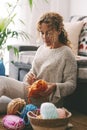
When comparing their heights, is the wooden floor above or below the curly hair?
below

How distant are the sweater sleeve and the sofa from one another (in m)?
0.07

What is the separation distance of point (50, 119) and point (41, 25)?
78 cm

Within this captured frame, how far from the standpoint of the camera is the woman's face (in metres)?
2.37

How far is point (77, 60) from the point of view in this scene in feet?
8.02

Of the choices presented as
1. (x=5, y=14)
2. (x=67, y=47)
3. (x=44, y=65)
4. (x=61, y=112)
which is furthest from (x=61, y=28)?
(x=5, y=14)

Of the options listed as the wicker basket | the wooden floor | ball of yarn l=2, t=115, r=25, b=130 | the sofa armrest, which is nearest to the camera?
the wicker basket

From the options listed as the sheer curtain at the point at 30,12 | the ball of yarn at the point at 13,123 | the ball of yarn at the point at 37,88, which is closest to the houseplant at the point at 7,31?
the sheer curtain at the point at 30,12

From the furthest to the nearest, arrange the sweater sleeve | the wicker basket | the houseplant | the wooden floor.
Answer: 1. the houseplant
2. the sweater sleeve
3. the wooden floor
4. the wicker basket

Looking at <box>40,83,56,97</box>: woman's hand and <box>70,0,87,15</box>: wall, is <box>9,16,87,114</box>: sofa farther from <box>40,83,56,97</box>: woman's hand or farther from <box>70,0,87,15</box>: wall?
<box>70,0,87,15</box>: wall

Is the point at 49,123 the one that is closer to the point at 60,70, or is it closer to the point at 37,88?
the point at 37,88

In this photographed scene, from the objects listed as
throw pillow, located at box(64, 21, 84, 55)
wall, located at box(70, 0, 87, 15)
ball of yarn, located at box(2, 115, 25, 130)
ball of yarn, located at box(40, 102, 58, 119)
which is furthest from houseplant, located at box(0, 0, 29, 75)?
ball of yarn, located at box(40, 102, 58, 119)

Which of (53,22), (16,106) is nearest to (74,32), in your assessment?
(53,22)

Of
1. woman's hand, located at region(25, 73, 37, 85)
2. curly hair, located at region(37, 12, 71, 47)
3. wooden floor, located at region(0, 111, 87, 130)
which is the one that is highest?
curly hair, located at region(37, 12, 71, 47)

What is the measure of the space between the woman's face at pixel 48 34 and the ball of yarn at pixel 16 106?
0.48 metres
